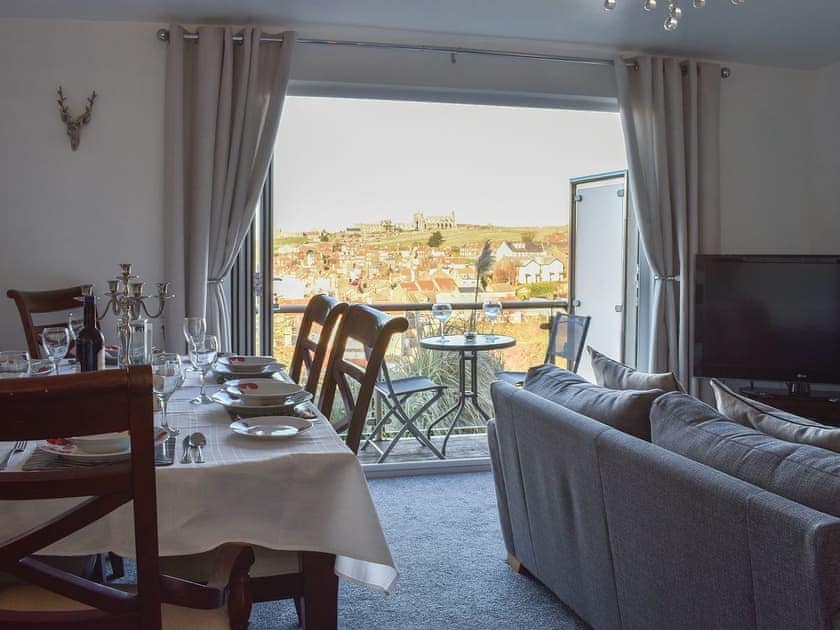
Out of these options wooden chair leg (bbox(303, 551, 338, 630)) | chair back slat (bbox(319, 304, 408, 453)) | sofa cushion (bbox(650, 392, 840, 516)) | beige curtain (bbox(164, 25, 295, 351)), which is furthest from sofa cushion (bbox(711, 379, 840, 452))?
beige curtain (bbox(164, 25, 295, 351))

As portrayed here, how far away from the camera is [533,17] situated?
14.0ft

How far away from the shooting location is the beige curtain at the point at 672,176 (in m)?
4.89

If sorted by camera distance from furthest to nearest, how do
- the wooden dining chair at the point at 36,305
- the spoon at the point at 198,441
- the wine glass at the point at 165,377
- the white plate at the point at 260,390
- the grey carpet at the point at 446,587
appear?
the wooden dining chair at the point at 36,305 < the grey carpet at the point at 446,587 < the white plate at the point at 260,390 < the wine glass at the point at 165,377 < the spoon at the point at 198,441

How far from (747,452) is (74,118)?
12.3ft

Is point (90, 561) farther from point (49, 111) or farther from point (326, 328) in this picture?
point (49, 111)

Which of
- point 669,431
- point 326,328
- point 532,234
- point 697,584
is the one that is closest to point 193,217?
point 326,328

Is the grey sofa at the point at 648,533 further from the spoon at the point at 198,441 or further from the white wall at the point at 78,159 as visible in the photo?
the white wall at the point at 78,159

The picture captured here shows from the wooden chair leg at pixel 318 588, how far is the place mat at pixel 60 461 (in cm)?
41

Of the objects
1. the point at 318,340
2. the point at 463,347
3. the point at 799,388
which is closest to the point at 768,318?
the point at 799,388

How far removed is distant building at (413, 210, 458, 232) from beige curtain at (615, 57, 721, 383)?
2823 mm

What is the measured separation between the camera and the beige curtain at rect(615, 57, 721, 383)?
16.0 ft

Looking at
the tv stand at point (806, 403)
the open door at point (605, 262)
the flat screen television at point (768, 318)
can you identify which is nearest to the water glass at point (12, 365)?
the tv stand at point (806, 403)

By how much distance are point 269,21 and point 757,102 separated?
3171mm

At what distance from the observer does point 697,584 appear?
1.86 metres
